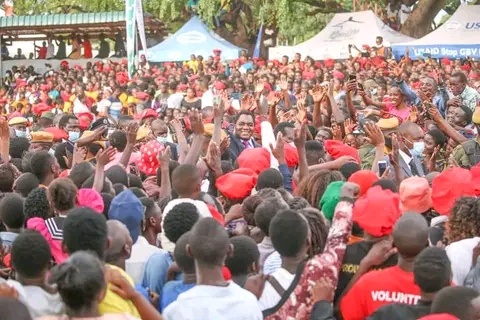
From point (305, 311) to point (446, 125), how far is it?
5.37 metres

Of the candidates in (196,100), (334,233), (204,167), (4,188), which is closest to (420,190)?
(334,233)

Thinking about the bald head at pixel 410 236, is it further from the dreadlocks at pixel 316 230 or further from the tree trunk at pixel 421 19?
the tree trunk at pixel 421 19

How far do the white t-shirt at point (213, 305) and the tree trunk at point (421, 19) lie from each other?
2372 cm

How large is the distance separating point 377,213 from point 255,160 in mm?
2952

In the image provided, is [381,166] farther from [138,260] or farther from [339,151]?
[138,260]

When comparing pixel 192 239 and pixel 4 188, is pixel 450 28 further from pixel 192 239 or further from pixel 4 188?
pixel 192 239

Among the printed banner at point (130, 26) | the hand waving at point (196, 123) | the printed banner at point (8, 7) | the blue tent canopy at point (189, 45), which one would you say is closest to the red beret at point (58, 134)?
the hand waving at point (196, 123)

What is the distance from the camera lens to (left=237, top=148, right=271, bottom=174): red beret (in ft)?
26.2

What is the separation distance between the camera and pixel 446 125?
9.57m

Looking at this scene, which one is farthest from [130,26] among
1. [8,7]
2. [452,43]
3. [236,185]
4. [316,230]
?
[316,230]

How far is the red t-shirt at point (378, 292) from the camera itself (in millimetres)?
4672

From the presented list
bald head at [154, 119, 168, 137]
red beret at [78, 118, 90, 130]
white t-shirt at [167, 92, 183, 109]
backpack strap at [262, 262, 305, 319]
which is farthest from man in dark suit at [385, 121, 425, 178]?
white t-shirt at [167, 92, 183, 109]

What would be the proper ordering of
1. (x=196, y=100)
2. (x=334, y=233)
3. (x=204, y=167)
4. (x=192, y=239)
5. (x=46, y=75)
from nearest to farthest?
(x=192, y=239) → (x=334, y=233) → (x=204, y=167) → (x=196, y=100) → (x=46, y=75)

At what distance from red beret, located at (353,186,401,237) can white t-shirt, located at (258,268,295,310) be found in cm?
57
